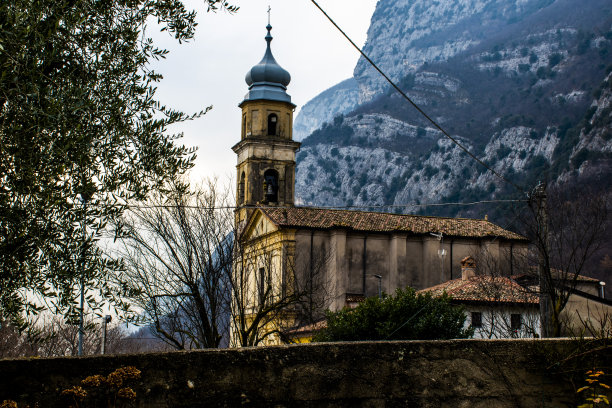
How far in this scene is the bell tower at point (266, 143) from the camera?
4616cm

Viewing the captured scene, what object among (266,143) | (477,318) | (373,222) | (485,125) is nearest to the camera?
(477,318)

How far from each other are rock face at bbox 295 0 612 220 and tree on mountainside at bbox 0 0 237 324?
293ft

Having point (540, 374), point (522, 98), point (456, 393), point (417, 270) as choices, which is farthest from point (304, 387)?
point (522, 98)

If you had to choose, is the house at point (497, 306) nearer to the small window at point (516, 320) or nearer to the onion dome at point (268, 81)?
the small window at point (516, 320)

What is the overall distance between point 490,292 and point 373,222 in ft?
42.4

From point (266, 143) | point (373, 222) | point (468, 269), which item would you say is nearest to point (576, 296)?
point (468, 269)

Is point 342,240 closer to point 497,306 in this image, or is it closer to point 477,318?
point 477,318

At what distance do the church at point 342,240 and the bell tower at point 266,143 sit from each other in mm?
68

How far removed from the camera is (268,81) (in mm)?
49375

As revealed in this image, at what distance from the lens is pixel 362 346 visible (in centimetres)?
480

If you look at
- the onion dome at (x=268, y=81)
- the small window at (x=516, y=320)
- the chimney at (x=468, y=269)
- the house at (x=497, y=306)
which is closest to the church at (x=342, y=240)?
the onion dome at (x=268, y=81)

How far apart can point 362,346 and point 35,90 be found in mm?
2784

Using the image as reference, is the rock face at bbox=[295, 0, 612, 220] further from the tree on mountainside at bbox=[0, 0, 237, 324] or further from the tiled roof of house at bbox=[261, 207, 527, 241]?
the tree on mountainside at bbox=[0, 0, 237, 324]

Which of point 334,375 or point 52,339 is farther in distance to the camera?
point 52,339
